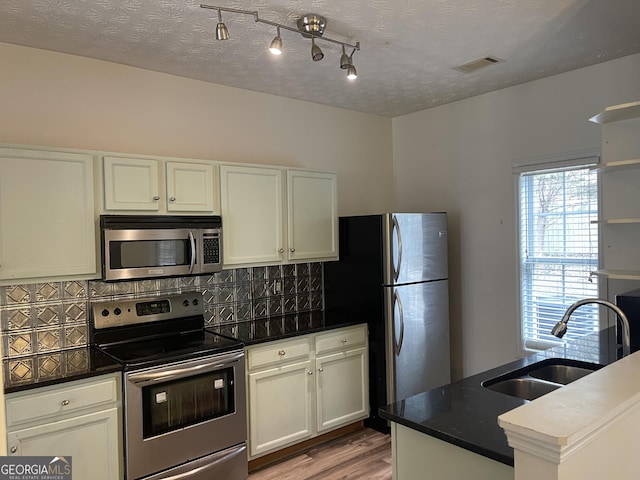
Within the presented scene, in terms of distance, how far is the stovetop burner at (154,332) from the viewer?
266 cm

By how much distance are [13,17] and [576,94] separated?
3.41 metres

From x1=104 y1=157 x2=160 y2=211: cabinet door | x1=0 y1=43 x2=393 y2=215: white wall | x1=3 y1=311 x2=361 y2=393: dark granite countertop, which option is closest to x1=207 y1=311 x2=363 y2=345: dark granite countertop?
x1=3 y1=311 x2=361 y2=393: dark granite countertop

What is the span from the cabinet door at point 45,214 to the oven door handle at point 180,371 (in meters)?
0.64

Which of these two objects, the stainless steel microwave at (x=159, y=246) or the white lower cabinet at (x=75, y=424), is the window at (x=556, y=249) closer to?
the stainless steel microwave at (x=159, y=246)

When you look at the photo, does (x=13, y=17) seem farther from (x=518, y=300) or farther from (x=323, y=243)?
(x=518, y=300)

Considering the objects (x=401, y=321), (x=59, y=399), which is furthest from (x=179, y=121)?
(x=401, y=321)

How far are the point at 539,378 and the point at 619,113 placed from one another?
4.91 feet

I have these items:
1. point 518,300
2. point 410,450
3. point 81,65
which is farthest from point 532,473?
point 81,65

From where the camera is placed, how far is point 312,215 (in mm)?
3643

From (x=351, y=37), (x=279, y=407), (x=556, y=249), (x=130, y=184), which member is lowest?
(x=279, y=407)

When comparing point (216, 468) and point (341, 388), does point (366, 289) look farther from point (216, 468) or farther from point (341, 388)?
point (216, 468)

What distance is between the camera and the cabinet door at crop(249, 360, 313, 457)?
10.0 ft

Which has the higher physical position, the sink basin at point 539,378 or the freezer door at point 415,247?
the freezer door at point 415,247

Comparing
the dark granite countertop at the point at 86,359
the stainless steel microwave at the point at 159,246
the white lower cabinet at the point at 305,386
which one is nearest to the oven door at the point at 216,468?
the white lower cabinet at the point at 305,386
